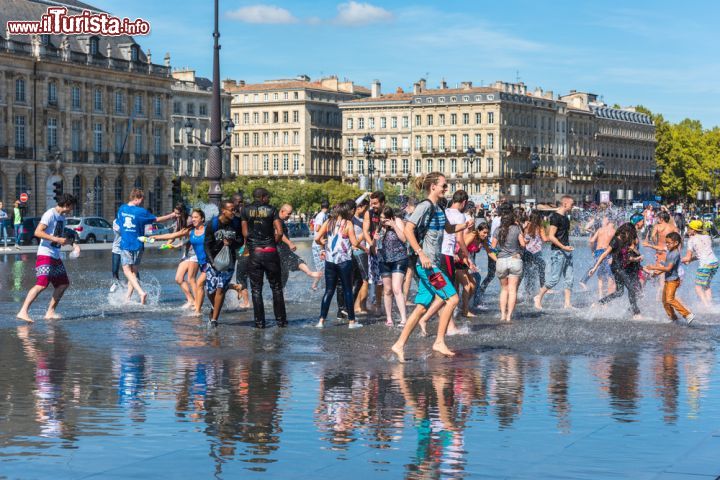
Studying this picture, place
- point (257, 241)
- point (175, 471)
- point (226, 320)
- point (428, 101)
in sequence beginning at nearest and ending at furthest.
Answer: point (175, 471) → point (257, 241) → point (226, 320) → point (428, 101)

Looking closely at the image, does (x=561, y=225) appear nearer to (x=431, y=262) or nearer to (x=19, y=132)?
(x=431, y=262)

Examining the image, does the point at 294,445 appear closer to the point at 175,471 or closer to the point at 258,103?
the point at 175,471

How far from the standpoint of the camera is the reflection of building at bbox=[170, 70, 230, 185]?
116500mm

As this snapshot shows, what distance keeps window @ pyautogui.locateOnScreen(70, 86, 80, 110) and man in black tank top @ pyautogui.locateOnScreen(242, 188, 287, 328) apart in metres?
70.1

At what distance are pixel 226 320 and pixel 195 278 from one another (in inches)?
43.4

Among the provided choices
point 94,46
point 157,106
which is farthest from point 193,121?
point 94,46

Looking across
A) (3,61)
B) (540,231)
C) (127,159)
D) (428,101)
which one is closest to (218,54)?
(540,231)

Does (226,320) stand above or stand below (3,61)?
below

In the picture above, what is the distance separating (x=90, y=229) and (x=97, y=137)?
101 ft

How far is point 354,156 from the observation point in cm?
13912

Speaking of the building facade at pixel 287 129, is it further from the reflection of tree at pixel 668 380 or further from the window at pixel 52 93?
the reflection of tree at pixel 668 380

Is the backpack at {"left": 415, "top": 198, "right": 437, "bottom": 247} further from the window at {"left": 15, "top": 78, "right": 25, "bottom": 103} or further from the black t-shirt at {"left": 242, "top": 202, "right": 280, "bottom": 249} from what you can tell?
the window at {"left": 15, "top": 78, "right": 25, "bottom": 103}

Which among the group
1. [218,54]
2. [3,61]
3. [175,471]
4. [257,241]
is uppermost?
[3,61]

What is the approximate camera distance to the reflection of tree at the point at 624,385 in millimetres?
8922
